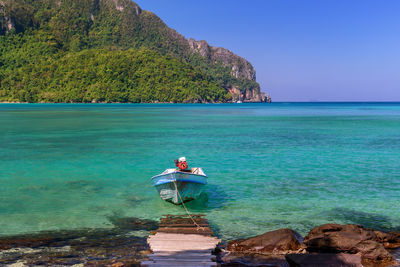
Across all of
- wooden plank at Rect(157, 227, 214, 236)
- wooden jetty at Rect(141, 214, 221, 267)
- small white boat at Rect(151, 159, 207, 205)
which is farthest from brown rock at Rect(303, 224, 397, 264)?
small white boat at Rect(151, 159, 207, 205)

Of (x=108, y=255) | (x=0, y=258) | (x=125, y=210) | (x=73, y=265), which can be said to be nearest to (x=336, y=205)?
(x=125, y=210)

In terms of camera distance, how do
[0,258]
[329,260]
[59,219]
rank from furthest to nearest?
1. [59,219]
2. [0,258]
3. [329,260]

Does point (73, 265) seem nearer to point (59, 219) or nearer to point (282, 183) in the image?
point (59, 219)

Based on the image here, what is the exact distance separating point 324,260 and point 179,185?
21.9 ft

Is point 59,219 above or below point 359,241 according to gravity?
below

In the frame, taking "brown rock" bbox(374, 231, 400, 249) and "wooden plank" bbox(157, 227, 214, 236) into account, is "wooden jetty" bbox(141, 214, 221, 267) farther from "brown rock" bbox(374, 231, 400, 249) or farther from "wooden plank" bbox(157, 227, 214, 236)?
"brown rock" bbox(374, 231, 400, 249)

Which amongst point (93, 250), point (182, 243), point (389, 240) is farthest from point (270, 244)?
point (93, 250)

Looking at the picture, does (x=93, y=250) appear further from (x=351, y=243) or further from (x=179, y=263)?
(x=351, y=243)

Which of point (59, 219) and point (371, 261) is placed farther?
point (59, 219)

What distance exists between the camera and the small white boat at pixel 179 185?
1418cm

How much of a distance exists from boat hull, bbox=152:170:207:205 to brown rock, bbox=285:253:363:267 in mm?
6020

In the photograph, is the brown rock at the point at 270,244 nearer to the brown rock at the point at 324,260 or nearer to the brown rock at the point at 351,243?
the brown rock at the point at 351,243

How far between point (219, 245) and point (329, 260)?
303 centimetres

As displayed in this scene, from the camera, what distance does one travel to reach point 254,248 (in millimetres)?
9836
